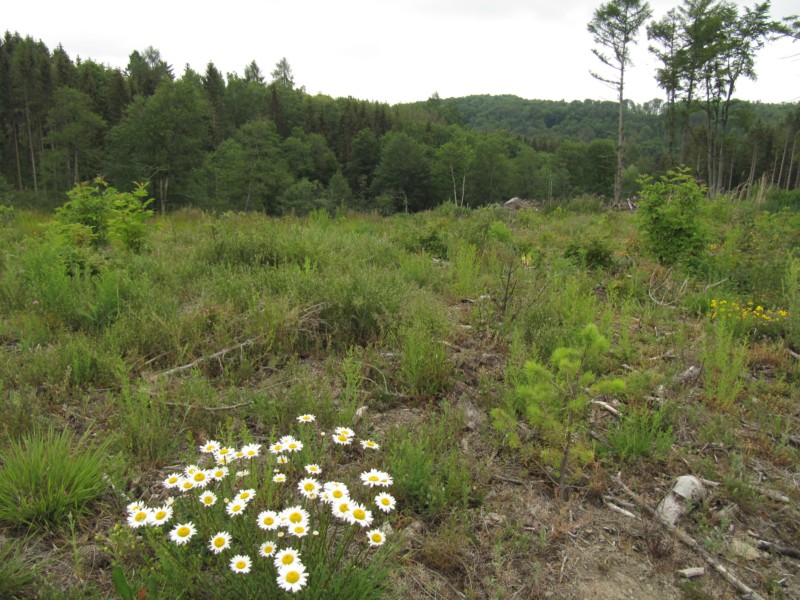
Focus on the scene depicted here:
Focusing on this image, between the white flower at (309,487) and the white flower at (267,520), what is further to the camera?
the white flower at (309,487)

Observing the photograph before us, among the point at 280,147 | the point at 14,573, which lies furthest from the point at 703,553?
the point at 280,147

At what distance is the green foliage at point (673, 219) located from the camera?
258 inches

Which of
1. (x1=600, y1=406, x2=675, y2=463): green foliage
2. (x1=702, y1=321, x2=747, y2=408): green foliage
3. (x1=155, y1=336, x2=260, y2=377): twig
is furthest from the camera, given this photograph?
(x1=702, y1=321, x2=747, y2=408): green foliage

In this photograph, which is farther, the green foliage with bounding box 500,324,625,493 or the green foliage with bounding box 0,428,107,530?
the green foliage with bounding box 500,324,625,493

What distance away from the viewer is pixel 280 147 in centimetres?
5741

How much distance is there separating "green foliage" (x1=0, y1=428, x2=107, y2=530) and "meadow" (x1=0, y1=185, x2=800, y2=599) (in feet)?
0.04

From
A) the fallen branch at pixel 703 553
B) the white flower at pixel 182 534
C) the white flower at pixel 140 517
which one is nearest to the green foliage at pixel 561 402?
the fallen branch at pixel 703 553

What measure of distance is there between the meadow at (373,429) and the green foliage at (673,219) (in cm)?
97

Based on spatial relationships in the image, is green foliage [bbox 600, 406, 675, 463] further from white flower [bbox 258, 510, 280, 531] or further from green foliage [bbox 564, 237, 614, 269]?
green foliage [bbox 564, 237, 614, 269]

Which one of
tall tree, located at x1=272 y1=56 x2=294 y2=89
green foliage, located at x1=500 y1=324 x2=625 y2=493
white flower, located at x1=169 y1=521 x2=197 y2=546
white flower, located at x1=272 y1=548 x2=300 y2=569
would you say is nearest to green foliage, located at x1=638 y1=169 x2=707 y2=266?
green foliage, located at x1=500 y1=324 x2=625 y2=493

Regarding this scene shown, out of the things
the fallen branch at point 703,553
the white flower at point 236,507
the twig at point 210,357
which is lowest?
the fallen branch at point 703,553

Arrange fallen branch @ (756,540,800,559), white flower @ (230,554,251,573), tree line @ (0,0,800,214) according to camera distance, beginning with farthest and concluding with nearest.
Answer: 1. tree line @ (0,0,800,214)
2. fallen branch @ (756,540,800,559)
3. white flower @ (230,554,251,573)

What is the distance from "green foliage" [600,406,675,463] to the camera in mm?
2814

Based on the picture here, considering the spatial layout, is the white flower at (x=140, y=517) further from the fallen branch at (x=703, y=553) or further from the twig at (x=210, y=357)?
the fallen branch at (x=703, y=553)
